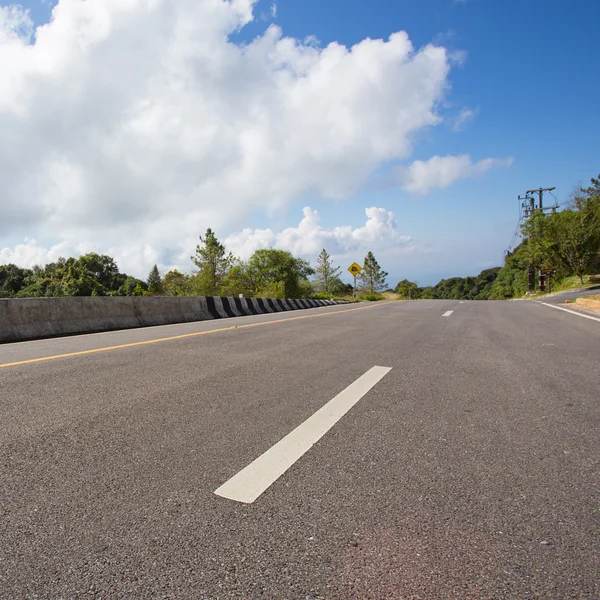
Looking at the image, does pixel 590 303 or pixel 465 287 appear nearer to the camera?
pixel 590 303

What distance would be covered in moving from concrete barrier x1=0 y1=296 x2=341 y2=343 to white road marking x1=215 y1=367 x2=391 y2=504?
723cm

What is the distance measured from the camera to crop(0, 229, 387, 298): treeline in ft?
147

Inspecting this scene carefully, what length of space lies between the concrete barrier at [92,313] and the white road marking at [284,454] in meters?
7.23

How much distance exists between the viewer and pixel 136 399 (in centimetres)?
339

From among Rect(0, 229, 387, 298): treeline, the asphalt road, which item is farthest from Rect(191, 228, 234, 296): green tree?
the asphalt road

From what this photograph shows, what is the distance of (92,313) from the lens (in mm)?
9430

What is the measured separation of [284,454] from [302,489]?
38cm

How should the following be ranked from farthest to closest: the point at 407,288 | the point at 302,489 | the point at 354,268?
the point at 407,288 → the point at 354,268 → the point at 302,489

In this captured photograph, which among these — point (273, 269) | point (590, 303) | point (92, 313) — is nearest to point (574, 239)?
point (590, 303)

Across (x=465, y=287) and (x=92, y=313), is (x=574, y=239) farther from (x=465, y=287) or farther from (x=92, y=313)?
(x=465, y=287)

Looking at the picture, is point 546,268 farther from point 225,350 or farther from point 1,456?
point 1,456

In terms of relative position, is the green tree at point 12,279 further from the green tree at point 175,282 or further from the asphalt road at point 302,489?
the asphalt road at point 302,489

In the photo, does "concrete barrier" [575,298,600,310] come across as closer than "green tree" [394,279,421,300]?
Yes

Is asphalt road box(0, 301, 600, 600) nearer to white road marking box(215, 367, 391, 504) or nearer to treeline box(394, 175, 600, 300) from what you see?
white road marking box(215, 367, 391, 504)
